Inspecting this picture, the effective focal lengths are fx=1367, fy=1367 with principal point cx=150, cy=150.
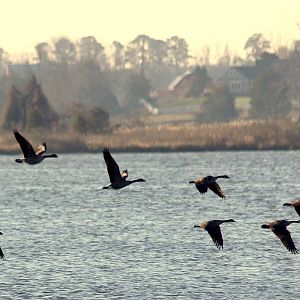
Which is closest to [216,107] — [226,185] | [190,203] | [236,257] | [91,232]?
[226,185]

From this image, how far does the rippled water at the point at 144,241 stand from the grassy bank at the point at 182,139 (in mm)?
6208

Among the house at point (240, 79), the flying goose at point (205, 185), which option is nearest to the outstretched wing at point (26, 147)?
the flying goose at point (205, 185)

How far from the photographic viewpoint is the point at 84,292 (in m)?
42.2

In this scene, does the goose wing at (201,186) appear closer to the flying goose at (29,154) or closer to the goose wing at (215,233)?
the goose wing at (215,233)

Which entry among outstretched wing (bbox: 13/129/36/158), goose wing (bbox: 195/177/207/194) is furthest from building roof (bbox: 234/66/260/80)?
goose wing (bbox: 195/177/207/194)

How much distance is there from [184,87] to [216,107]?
52475 millimetres

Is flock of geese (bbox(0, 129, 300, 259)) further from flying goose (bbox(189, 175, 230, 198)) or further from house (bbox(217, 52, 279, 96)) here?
house (bbox(217, 52, 279, 96))

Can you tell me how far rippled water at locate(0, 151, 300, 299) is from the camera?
43188 mm

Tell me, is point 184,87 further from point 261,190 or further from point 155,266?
point 155,266

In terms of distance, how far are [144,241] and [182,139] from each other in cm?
5052

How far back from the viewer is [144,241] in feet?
177

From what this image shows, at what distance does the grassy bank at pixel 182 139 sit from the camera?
341 feet

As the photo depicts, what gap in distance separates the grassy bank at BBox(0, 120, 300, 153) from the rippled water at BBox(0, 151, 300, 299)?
621cm

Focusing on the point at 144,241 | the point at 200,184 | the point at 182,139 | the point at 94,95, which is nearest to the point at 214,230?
the point at 200,184
